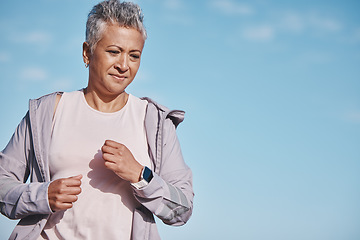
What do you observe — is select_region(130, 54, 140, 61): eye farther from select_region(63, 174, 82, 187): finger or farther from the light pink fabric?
select_region(63, 174, 82, 187): finger

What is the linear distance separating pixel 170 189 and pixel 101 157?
0.56 meters

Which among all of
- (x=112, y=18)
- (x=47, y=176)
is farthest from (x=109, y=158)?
(x=112, y=18)

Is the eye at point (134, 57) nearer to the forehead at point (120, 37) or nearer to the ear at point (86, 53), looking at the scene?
the forehead at point (120, 37)

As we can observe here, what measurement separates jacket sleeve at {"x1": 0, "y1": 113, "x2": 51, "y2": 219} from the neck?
0.49 meters

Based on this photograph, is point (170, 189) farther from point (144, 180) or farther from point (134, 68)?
point (134, 68)

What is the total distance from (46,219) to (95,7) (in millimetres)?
1568

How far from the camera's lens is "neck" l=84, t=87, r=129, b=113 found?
4.05 metres

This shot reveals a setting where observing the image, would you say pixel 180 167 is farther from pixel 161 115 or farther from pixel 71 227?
pixel 71 227

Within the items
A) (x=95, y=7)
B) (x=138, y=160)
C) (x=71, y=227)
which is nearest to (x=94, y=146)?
(x=138, y=160)

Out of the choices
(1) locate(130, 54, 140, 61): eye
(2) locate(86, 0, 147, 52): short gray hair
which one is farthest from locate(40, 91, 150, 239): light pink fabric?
(2) locate(86, 0, 147, 52): short gray hair

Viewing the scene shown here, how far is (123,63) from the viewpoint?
12.5 feet

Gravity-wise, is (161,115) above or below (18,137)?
above

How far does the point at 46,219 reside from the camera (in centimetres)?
365

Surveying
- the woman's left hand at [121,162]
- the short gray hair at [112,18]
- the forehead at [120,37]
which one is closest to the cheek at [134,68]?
the forehead at [120,37]
